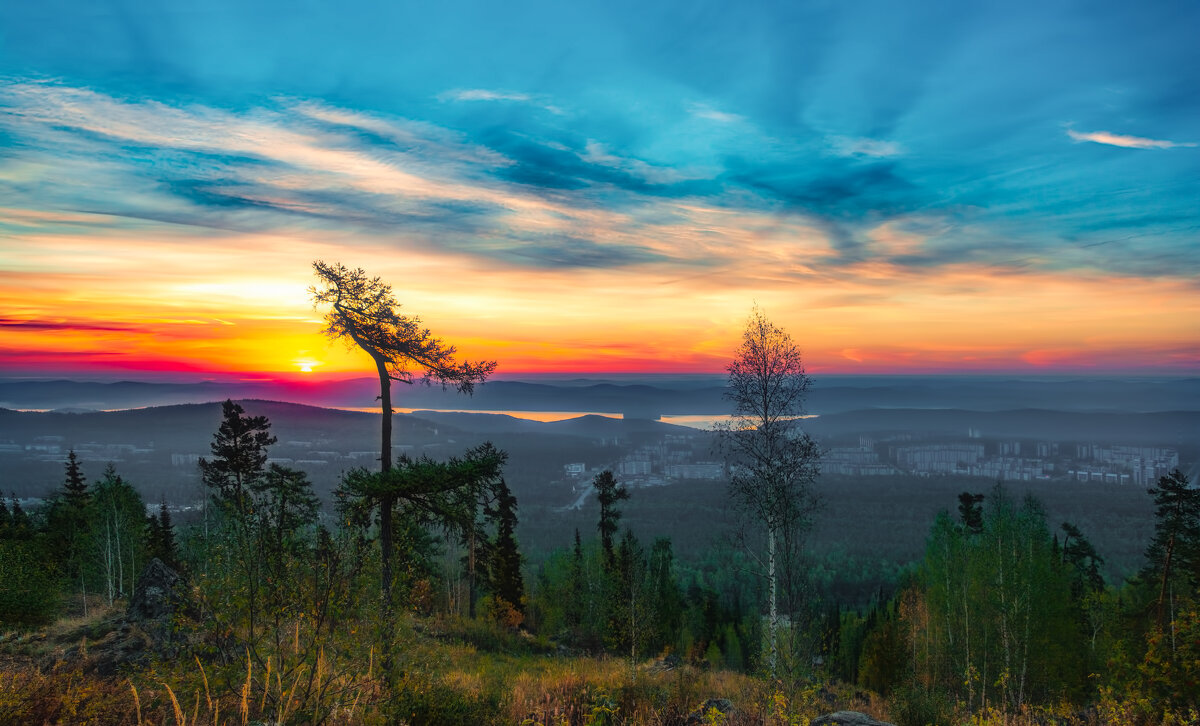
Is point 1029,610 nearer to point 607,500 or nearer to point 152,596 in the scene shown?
point 607,500

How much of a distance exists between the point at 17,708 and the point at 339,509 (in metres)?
5.19

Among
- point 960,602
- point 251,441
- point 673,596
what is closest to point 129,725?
point 251,441

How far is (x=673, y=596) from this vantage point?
49250 millimetres

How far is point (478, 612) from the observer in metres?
44.4

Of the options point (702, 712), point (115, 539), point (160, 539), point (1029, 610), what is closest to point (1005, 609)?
point (1029, 610)

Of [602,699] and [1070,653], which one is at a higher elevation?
[602,699]

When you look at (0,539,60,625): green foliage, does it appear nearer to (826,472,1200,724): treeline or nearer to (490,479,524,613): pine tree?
(490,479,524,613): pine tree

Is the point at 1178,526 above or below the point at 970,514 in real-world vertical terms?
above

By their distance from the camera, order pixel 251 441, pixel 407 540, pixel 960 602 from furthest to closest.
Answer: pixel 960 602 < pixel 251 441 < pixel 407 540

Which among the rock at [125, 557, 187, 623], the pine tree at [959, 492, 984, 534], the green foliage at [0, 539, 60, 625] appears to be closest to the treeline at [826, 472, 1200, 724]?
the pine tree at [959, 492, 984, 534]

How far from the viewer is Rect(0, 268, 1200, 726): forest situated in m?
7.55

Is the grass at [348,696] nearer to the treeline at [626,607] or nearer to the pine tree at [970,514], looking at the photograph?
the treeline at [626,607]

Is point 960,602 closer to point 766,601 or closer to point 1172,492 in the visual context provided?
point 1172,492

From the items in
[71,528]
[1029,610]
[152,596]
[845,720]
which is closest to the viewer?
[845,720]
